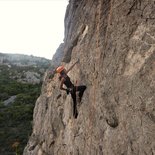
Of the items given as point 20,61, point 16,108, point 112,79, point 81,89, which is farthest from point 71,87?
point 20,61

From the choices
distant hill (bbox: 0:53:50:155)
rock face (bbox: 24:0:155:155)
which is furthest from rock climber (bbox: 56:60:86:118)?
distant hill (bbox: 0:53:50:155)

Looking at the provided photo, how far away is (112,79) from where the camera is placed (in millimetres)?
10969

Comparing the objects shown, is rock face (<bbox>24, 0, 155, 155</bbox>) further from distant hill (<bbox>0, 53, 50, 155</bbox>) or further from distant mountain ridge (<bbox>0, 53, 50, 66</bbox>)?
distant mountain ridge (<bbox>0, 53, 50, 66</bbox>)

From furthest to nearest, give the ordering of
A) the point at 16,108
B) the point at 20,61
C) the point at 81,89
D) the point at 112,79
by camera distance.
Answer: the point at 20,61 → the point at 16,108 → the point at 81,89 → the point at 112,79

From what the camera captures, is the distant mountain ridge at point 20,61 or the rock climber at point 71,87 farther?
the distant mountain ridge at point 20,61

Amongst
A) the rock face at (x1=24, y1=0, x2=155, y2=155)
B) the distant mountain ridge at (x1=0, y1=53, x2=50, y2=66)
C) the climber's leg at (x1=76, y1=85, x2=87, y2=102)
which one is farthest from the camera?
the distant mountain ridge at (x1=0, y1=53, x2=50, y2=66)

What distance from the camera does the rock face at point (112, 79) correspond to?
9320 millimetres

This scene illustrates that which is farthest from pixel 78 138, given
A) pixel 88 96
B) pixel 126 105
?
pixel 126 105

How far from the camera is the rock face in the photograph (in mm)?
9320

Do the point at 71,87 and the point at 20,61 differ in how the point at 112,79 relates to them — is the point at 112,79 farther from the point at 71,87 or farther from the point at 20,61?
the point at 20,61

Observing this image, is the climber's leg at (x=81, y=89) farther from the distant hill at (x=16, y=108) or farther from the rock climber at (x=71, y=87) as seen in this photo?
the distant hill at (x=16, y=108)

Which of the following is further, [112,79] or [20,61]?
[20,61]

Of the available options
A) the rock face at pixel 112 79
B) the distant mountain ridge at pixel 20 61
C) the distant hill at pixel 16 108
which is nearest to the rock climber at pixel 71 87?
the rock face at pixel 112 79

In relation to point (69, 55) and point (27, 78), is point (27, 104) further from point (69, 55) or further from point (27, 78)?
point (69, 55)
